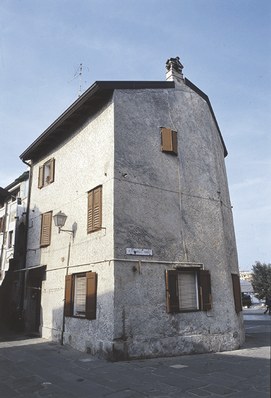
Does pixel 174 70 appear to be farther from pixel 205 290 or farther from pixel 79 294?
pixel 79 294

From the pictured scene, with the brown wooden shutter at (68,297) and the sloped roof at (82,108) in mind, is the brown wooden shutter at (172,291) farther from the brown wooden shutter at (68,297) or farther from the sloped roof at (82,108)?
the sloped roof at (82,108)

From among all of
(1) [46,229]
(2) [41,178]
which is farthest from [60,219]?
(2) [41,178]

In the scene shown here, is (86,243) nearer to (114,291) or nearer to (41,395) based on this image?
(114,291)

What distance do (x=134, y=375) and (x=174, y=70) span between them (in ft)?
35.3

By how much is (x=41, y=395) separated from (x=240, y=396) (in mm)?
3434

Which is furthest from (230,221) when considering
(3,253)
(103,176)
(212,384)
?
(3,253)

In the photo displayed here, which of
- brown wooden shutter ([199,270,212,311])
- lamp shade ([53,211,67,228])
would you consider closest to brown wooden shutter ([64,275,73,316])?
lamp shade ([53,211,67,228])

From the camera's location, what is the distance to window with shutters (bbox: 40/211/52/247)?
13266mm

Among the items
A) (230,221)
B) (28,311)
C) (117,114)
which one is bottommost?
(28,311)

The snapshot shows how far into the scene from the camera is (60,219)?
1181cm

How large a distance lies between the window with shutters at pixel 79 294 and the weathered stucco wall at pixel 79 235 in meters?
0.21

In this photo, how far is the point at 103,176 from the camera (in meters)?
10.5

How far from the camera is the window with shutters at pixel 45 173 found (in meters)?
14.1

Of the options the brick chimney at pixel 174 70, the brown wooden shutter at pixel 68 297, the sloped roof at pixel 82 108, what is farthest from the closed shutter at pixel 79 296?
the brick chimney at pixel 174 70
